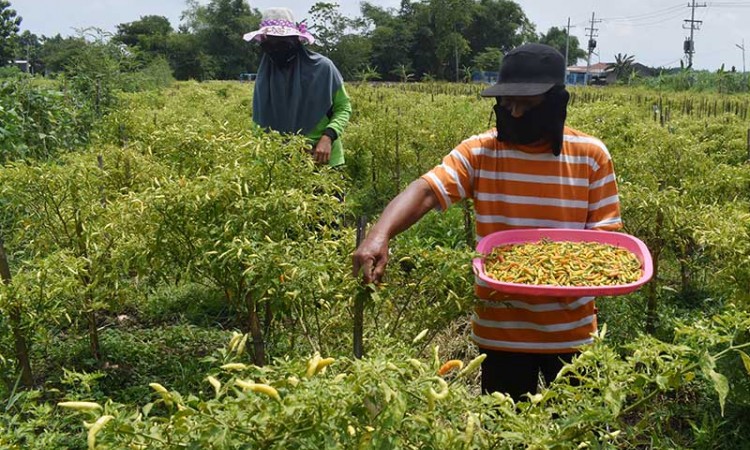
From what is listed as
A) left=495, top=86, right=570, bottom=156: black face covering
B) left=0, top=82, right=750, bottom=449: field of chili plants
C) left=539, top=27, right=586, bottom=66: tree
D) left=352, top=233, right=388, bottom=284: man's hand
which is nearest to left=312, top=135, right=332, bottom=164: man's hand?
left=0, top=82, right=750, bottom=449: field of chili plants

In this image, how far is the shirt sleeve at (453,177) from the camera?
2.34 metres

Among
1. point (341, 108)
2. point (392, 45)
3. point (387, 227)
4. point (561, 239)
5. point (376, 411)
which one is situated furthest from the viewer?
point (392, 45)

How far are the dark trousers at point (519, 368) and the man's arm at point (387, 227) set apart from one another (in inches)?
25.3

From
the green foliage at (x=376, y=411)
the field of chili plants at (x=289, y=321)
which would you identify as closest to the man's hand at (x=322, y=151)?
the field of chili plants at (x=289, y=321)

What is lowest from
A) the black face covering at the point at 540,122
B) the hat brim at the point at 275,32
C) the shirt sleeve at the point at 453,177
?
the shirt sleeve at the point at 453,177

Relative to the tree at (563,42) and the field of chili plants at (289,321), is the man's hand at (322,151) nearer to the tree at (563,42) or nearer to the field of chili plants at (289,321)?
the field of chili plants at (289,321)

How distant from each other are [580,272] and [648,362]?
699 millimetres

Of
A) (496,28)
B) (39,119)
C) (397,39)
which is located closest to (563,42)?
(496,28)

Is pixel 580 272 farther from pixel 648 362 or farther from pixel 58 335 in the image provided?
pixel 58 335

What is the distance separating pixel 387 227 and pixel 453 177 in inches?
15.3

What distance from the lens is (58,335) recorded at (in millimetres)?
4156

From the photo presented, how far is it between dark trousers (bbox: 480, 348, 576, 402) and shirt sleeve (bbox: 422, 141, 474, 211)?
1.99ft

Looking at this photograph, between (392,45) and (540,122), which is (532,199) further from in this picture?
(392,45)

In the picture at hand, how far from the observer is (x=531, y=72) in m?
2.27
